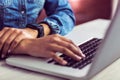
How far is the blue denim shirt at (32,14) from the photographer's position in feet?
3.39

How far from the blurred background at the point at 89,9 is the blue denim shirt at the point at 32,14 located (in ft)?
3.15

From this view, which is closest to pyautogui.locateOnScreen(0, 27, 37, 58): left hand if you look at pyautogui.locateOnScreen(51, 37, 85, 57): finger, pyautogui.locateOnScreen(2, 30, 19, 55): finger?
pyautogui.locateOnScreen(2, 30, 19, 55): finger

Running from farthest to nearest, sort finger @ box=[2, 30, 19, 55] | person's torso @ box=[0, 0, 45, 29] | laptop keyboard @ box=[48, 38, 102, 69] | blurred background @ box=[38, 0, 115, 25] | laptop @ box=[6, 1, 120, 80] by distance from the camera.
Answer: blurred background @ box=[38, 0, 115, 25] → person's torso @ box=[0, 0, 45, 29] → finger @ box=[2, 30, 19, 55] → laptop keyboard @ box=[48, 38, 102, 69] → laptop @ box=[6, 1, 120, 80]

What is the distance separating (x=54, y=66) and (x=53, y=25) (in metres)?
0.41

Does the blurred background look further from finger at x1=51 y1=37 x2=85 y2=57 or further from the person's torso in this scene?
finger at x1=51 y1=37 x2=85 y2=57

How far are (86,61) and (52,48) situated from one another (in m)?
0.09

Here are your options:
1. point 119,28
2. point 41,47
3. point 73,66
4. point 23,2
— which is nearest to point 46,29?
point 23,2

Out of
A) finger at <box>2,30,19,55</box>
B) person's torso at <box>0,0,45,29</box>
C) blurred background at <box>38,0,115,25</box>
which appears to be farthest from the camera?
blurred background at <box>38,0,115,25</box>

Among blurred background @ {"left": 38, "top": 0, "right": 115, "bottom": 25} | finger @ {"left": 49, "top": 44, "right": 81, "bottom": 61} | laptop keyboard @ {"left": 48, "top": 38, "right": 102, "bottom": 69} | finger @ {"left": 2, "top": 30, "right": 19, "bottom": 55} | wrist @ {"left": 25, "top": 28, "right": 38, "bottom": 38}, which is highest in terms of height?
finger @ {"left": 49, "top": 44, "right": 81, "bottom": 61}

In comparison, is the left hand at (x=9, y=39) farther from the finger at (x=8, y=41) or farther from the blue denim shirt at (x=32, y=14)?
the blue denim shirt at (x=32, y=14)

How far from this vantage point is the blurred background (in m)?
2.18

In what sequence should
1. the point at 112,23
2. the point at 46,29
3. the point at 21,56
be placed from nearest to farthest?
1. the point at 112,23
2. the point at 21,56
3. the point at 46,29

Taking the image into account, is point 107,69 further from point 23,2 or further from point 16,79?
point 23,2

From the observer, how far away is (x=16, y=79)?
63 centimetres
